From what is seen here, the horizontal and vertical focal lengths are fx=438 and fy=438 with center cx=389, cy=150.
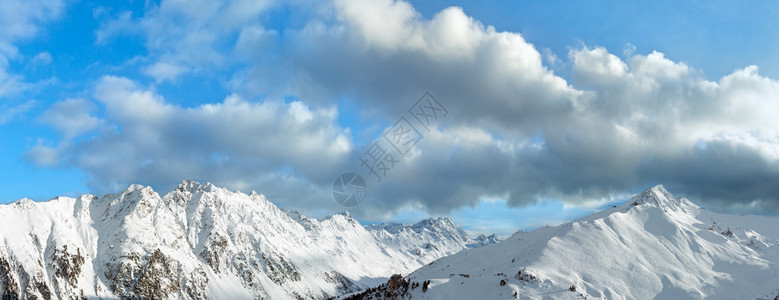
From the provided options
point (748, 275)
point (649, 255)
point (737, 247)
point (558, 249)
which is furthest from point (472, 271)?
point (737, 247)

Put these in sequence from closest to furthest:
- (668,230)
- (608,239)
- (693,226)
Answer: (608,239) < (668,230) < (693,226)

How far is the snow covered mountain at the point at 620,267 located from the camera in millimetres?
86062

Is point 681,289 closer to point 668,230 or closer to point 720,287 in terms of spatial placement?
point 720,287

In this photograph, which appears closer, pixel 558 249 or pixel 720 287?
pixel 720 287

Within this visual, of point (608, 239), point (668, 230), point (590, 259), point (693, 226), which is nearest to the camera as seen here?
point (590, 259)

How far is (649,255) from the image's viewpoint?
105500mm

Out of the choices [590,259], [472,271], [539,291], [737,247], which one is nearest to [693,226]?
[737,247]

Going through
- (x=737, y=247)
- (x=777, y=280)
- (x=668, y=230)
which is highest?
(x=668, y=230)

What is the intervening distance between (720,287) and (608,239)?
23.5 m

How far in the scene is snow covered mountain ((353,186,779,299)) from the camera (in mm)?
86062

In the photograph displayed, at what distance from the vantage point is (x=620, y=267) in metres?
98.5

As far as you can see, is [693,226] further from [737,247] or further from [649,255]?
[649,255]

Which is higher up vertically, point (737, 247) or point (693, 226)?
point (693, 226)

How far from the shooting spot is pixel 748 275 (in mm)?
100875
